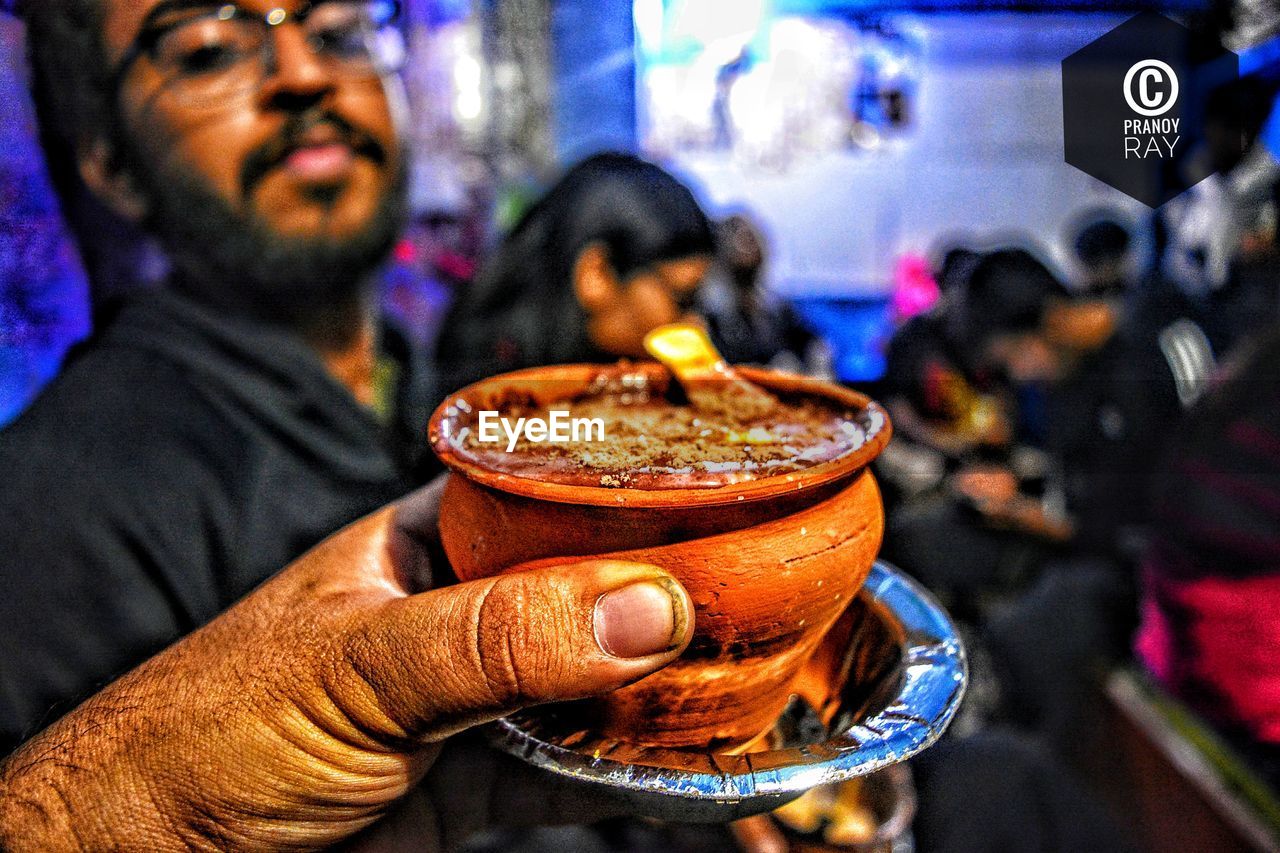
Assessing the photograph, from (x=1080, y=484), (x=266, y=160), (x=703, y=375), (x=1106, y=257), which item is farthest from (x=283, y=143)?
(x=1106, y=257)

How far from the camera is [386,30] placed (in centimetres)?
188

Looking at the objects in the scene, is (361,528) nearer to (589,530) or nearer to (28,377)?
(589,530)

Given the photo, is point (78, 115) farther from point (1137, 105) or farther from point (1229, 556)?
point (1229, 556)

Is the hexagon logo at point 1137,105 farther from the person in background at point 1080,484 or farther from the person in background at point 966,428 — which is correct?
the person in background at point 966,428

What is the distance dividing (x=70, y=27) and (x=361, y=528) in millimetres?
1153

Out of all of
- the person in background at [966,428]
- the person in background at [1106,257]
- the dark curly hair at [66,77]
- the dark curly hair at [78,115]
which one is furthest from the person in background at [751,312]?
the dark curly hair at [66,77]

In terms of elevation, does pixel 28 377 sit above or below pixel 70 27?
below

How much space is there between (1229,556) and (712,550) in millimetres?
2008

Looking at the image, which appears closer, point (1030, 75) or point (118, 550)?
point (118, 550)

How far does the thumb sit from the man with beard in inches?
29.5

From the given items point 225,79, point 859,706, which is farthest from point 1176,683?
point 225,79

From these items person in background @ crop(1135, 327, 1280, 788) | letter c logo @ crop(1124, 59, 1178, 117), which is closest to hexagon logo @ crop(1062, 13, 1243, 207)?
letter c logo @ crop(1124, 59, 1178, 117)

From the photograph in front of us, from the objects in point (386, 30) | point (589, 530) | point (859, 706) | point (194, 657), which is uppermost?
point (386, 30)

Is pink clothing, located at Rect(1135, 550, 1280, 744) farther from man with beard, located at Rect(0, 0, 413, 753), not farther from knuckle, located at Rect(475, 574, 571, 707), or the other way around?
man with beard, located at Rect(0, 0, 413, 753)
